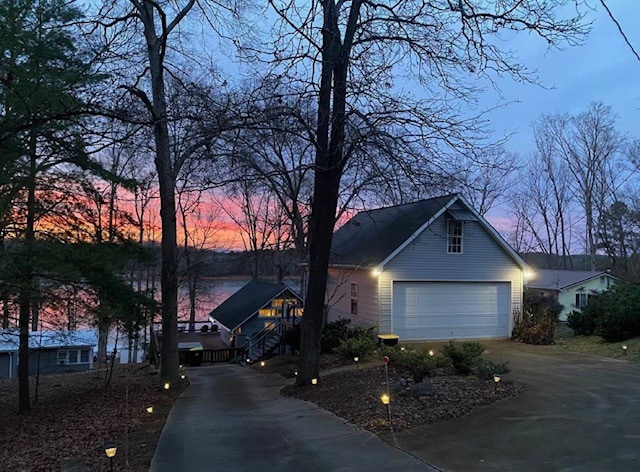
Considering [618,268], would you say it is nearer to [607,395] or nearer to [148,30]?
[607,395]

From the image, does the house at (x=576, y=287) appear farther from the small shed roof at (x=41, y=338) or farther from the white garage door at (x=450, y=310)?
the small shed roof at (x=41, y=338)

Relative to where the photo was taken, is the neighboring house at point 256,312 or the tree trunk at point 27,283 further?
the neighboring house at point 256,312

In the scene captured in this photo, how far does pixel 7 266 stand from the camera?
24.4 ft

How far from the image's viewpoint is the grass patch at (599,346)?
542 inches

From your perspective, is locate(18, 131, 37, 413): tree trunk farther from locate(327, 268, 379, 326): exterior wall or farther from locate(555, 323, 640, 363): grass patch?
locate(555, 323, 640, 363): grass patch

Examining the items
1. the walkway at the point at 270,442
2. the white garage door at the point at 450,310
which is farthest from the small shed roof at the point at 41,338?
the white garage door at the point at 450,310

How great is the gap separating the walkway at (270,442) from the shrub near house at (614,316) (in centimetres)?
1136

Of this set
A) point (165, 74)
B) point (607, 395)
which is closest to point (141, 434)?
point (607, 395)

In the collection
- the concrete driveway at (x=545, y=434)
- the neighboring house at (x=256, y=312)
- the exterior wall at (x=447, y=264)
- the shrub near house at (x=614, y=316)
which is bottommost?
the neighboring house at (x=256, y=312)

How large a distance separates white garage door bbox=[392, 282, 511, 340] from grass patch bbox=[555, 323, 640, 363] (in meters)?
2.33

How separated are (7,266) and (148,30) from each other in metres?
8.07

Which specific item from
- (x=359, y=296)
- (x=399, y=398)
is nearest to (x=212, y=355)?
(x=359, y=296)

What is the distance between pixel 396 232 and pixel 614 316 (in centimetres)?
777

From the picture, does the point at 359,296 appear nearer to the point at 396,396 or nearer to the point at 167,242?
the point at 167,242
